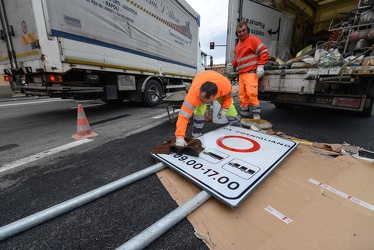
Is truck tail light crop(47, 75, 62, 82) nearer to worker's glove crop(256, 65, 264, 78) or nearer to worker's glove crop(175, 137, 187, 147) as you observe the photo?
worker's glove crop(175, 137, 187, 147)

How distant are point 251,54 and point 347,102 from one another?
5.84ft

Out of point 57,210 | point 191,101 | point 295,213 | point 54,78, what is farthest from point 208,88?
point 54,78

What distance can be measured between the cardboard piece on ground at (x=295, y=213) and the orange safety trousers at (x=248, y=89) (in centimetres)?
188

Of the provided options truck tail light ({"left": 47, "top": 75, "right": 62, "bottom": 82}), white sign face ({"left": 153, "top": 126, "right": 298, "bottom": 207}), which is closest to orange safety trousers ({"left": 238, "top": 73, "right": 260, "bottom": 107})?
white sign face ({"left": 153, "top": 126, "right": 298, "bottom": 207})

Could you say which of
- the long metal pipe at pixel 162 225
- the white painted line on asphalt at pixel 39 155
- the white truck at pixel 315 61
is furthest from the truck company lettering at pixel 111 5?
the long metal pipe at pixel 162 225

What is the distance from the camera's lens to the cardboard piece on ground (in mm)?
1020

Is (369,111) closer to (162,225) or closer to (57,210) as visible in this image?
(162,225)

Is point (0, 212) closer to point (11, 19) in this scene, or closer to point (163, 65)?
point (11, 19)

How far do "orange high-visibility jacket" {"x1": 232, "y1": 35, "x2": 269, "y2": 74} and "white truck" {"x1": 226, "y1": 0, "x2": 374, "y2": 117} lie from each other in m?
0.32

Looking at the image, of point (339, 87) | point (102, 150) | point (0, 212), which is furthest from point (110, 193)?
point (339, 87)

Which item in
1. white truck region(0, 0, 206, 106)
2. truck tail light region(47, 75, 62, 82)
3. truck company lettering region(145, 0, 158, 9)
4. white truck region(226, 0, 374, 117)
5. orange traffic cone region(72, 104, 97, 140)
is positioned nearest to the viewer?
white truck region(226, 0, 374, 117)

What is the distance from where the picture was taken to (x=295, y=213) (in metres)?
1.20

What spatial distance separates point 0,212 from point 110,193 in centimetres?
79

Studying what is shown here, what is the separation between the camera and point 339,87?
120 inches
